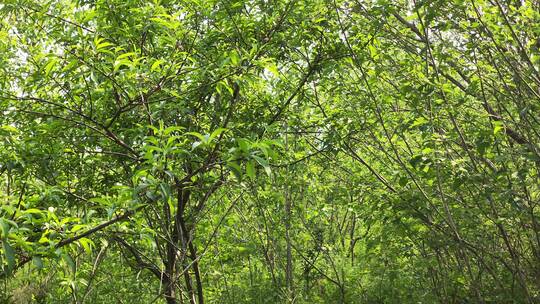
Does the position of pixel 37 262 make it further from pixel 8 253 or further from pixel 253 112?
pixel 253 112

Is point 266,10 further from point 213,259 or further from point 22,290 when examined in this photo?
point 22,290

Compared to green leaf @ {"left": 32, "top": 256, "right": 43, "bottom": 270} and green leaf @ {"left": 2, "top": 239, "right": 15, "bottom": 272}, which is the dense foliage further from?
green leaf @ {"left": 2, "top": 239, "right": 15, "bottom": 272}

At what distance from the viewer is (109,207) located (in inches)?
78.7

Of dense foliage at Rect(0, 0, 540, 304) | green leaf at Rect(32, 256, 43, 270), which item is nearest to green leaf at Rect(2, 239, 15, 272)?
green leaf at Rect(32, 256, 43, 270)

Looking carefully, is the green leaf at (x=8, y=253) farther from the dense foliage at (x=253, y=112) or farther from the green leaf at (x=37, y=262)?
the dense foliage at (x=253, y=112)

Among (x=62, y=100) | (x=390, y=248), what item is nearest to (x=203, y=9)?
(x=62, y=100)

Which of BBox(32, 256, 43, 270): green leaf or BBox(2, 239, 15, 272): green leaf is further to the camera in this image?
BBox(32, 256, 43, 270): green leaf

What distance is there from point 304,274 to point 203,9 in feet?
12.3

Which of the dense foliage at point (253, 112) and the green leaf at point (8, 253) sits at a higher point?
the dense foliage at point (253, 112)

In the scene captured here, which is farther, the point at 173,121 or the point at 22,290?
the point at 22,290

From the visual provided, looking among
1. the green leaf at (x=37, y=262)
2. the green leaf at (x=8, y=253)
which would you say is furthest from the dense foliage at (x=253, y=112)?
the green leaf at (x=8, y=253)

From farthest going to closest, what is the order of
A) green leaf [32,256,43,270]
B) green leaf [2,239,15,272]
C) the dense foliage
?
the dense foliage → green leaf [32,256,43,270] → green leaf [2,239,15,272]

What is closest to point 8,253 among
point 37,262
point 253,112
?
point 37,262

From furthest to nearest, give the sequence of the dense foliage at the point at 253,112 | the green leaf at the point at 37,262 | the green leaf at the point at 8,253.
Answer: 1. the dense foliage at the point at 253,112
2. the green leaf at the point at 37,262
3. the green leaf at the point at 8,253
